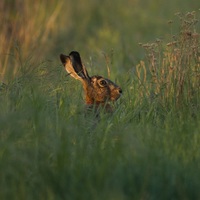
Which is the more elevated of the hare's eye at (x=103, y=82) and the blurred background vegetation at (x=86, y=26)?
the blurred background vegetation at (x=86, y=26)

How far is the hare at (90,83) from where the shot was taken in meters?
7.03

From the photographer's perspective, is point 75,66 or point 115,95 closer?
point 115,95

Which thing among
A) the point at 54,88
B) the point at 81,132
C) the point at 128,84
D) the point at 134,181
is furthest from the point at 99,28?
the point at 134,181

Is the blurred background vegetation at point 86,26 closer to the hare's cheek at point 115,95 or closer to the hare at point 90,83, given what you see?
the hare at point 90,83

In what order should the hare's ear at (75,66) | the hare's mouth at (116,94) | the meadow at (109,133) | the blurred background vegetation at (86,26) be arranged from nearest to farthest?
1. the meadow at (109,133)
2. the hare's mouth at (116,94)
3. the hare's ear at (75,66)
4. the blurred background vegetation at (86,26)

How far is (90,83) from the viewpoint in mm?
7168

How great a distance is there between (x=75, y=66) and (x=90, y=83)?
0.72 feet

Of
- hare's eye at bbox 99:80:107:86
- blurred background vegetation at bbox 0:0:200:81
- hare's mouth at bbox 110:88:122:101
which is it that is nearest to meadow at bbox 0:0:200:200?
hare's mouth at bbox 110:88:122:101

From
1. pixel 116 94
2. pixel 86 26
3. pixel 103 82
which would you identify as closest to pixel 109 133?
pixel 116 94

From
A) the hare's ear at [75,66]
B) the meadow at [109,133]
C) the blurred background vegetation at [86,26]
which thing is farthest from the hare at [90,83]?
the blurred background vegetation at [86,26]

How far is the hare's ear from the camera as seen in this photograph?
708cm

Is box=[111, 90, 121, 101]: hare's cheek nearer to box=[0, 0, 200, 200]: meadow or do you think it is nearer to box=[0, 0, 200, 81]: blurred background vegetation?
box=[0, 0, 200, 200]: meadow

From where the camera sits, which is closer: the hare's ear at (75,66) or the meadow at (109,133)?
the meadow at (109,133)

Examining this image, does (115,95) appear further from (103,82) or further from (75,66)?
(75,66)
